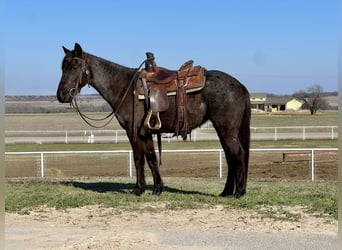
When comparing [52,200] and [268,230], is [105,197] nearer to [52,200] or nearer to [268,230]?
[52,200]

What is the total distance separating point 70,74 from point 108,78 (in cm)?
65

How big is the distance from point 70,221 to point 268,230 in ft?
8.63

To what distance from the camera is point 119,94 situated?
8625mm

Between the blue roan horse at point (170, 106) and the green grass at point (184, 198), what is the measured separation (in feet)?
1.44

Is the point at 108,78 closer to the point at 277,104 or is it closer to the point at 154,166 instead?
the point at 154,166

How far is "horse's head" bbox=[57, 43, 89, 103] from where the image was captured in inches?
336

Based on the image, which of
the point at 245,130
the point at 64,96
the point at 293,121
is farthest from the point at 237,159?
the point at 293,121

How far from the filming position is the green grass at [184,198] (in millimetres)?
7406

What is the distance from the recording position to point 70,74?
8547 millimetres

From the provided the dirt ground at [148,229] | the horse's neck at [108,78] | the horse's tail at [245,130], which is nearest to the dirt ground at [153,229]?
the dirt ground at [148,229]

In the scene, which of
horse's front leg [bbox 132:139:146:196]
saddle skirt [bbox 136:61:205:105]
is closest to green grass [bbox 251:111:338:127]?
horse's front leg [bbox 132:139:146:196]

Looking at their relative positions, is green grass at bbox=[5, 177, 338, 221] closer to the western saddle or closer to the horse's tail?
the horse's tail

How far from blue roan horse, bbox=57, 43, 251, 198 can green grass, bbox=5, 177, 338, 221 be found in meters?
0.44

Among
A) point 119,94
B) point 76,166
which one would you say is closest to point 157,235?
point 119,94
